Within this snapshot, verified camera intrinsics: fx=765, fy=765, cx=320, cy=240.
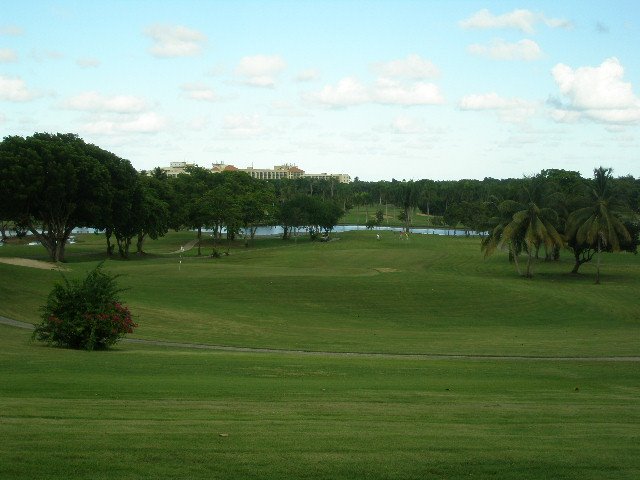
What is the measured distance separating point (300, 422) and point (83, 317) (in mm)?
16595

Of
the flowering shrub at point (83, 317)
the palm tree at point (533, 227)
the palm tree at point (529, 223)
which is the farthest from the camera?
the palm tree at point (529, 223)

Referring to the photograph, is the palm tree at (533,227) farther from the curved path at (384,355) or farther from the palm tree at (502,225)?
the curved path at (384,355)

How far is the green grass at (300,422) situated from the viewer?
9.98m

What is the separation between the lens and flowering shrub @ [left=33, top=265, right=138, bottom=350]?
2755cm

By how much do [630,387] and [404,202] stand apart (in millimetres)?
148687

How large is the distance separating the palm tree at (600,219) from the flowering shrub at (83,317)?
51.6 meters

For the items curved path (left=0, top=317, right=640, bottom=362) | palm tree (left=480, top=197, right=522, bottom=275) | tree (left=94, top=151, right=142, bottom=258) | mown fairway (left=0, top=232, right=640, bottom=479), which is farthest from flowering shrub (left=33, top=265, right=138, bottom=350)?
tree (left=94, top=151, right=142, bottom=258)

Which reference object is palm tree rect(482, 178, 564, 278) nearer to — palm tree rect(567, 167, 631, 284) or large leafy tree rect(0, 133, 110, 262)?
palm tree rect(567, 167, 631, 284)

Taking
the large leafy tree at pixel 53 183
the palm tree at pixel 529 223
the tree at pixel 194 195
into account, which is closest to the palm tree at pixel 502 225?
the palm tree at pixel 529 223

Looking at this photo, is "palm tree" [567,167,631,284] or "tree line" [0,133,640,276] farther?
"tree line" [0,133,640,276]

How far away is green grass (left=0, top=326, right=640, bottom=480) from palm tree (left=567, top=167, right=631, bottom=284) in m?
48.5

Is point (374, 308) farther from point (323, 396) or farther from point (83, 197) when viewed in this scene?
point (83, 197)

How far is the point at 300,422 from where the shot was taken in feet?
42.9

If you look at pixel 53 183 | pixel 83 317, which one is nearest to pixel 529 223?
pixel 53 183
